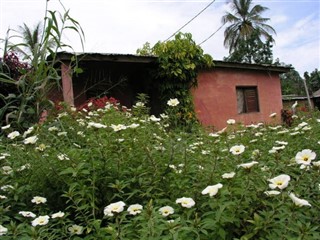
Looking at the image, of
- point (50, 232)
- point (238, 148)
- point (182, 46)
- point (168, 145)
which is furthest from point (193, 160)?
point (182, 46)

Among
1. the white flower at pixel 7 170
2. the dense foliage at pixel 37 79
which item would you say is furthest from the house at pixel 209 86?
the white flower at pixel 7 170

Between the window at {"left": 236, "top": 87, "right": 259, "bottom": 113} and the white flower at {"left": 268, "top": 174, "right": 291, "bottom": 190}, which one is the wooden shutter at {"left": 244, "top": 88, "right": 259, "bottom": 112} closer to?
the window at {"left": 236, "top": 87, "right": 259, "bottom": 113}

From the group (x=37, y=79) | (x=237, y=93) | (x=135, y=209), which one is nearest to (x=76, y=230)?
(x=135, y=209)

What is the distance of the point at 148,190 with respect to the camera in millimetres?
1832

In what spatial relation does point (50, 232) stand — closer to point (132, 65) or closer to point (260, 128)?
point (260, 128)

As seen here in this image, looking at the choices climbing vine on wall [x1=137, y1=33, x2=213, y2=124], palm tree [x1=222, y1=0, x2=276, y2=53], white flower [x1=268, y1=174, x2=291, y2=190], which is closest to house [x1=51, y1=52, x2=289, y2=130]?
climbing vine on wall [x1=137, y1=33, x2=213, y2=124]

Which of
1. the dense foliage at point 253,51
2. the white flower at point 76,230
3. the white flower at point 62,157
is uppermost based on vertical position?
the dense foliage at point 253,51

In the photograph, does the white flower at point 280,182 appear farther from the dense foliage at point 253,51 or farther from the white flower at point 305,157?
the dense foliage at point 253,51

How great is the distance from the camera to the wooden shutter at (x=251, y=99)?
1062 centimetres

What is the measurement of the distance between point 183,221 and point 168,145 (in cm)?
82

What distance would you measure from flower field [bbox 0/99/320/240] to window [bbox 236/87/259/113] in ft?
25.8

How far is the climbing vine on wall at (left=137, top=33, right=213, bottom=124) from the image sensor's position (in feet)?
27.2

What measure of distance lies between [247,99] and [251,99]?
0.19 m

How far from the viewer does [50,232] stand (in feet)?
5.53
